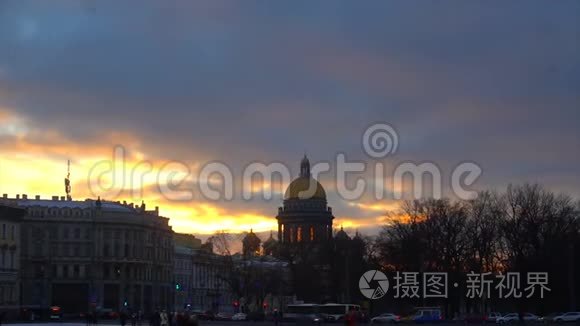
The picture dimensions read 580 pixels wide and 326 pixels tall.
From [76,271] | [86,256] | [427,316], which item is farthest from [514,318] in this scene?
[86,256]

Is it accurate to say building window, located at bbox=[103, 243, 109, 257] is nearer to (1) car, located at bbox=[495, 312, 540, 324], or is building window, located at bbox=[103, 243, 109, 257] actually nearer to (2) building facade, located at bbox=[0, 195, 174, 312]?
(2) building facade, located at bbox=[0, 195, 174, 312]

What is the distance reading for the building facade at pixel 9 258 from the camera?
115 meters

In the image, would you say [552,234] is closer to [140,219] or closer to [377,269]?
[377,269]

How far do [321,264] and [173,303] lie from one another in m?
24.1

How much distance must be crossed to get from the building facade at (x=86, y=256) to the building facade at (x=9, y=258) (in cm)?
2020

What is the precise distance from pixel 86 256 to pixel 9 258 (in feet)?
106

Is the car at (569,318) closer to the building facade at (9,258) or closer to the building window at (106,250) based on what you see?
the building facade at (9,258)

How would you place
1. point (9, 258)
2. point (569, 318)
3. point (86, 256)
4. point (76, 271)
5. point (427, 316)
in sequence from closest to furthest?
point (569, 318) < point (427, 316) < point (9, 258) < point (76, 271) < point (86, 256)

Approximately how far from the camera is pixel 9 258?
4636 inches

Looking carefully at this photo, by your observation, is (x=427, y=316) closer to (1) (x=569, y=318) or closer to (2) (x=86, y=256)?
(1) (x=569, y=318)

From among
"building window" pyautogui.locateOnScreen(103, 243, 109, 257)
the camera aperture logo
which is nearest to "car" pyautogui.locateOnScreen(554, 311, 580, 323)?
the camera aperture logo

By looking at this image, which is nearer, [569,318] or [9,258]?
[569,318]

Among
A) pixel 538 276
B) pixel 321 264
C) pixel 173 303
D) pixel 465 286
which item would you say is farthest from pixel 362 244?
pixel 538 276

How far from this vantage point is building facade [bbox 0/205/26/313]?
114938 mm
